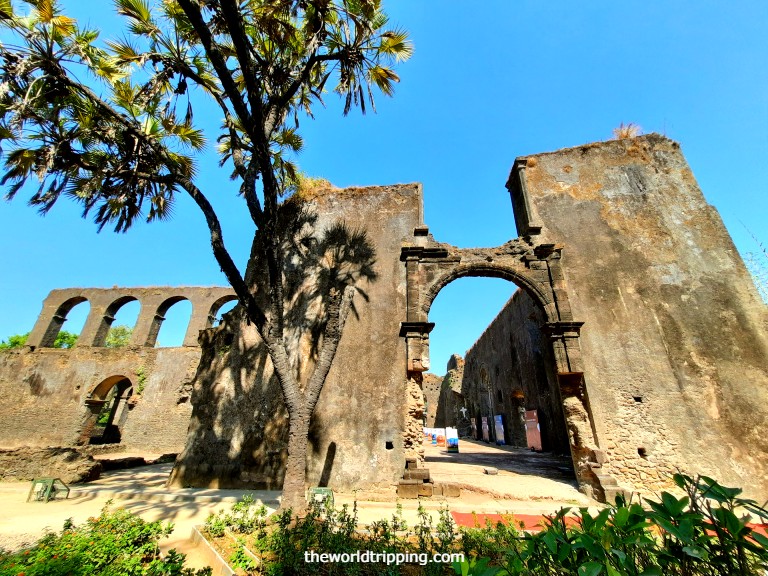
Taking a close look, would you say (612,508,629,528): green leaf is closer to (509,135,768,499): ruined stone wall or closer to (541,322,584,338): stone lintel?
(509,135,768,499): ruined stone wall

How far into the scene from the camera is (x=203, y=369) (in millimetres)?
9438

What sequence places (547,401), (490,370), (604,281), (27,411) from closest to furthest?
1. (604,281)
2. (547,401)
3. (27,411)
4. (490,370)

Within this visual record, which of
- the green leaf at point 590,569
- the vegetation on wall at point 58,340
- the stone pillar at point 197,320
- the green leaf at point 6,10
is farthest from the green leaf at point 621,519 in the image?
the vegetation on wall at point 58,340

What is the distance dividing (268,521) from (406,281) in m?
6.04

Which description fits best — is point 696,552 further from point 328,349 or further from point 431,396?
point 431,396

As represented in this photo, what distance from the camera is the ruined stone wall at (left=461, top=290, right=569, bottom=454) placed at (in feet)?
42.7

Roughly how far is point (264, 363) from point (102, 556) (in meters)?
5.70

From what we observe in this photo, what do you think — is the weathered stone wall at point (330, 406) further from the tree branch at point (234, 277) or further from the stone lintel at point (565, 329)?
the stone lintel at point (565, 329)

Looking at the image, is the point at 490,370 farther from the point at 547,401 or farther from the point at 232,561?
the point at 232,561

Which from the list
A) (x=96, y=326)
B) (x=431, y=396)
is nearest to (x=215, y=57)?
(x=96, y=326)

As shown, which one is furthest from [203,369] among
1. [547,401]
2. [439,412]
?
[439,412]

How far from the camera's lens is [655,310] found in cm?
854

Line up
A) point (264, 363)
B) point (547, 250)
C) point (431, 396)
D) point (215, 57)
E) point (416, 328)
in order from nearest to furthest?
point (215, 57) → point (416, 328) → point (264, 363) → point (547, 250) → point (431, 396)

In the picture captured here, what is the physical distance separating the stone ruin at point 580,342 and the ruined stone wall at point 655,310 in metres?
0.03
